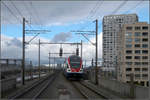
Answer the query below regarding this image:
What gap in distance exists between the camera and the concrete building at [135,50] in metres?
78.3

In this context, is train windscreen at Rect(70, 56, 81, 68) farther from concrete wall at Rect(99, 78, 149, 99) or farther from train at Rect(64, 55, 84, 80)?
concrete wall at Rect(99, 78, 149, 99)

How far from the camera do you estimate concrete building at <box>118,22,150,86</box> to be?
78.3 m

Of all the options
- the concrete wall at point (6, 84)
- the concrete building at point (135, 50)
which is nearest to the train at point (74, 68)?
the concrete wall at point (6, 84)

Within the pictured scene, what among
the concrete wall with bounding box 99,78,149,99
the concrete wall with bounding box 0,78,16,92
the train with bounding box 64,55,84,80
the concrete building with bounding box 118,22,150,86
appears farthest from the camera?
the concrete building with bounding box 118,22,150,86

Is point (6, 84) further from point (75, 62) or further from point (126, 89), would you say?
point (75, 62)

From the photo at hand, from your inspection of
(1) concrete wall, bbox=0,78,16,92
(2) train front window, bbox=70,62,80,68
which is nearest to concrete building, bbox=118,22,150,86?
(2) train front window, bbox=70,62,80,68

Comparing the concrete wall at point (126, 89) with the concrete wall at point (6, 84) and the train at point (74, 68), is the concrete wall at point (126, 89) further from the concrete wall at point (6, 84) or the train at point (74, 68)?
the train at point (74, 68)

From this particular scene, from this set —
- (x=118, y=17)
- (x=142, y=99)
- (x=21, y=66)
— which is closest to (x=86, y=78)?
(x=118, y=17)

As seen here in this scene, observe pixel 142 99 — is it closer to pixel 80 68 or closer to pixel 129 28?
pixel 80 68

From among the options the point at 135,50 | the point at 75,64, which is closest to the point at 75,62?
the point at 75,64

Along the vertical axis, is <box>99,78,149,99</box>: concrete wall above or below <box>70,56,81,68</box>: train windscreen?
below

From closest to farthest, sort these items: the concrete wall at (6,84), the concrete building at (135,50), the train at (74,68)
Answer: the concrete wall at (6,84), the train at (74,68), the concrete building at (135,50)

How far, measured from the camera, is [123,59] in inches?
3137

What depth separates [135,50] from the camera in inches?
3408
